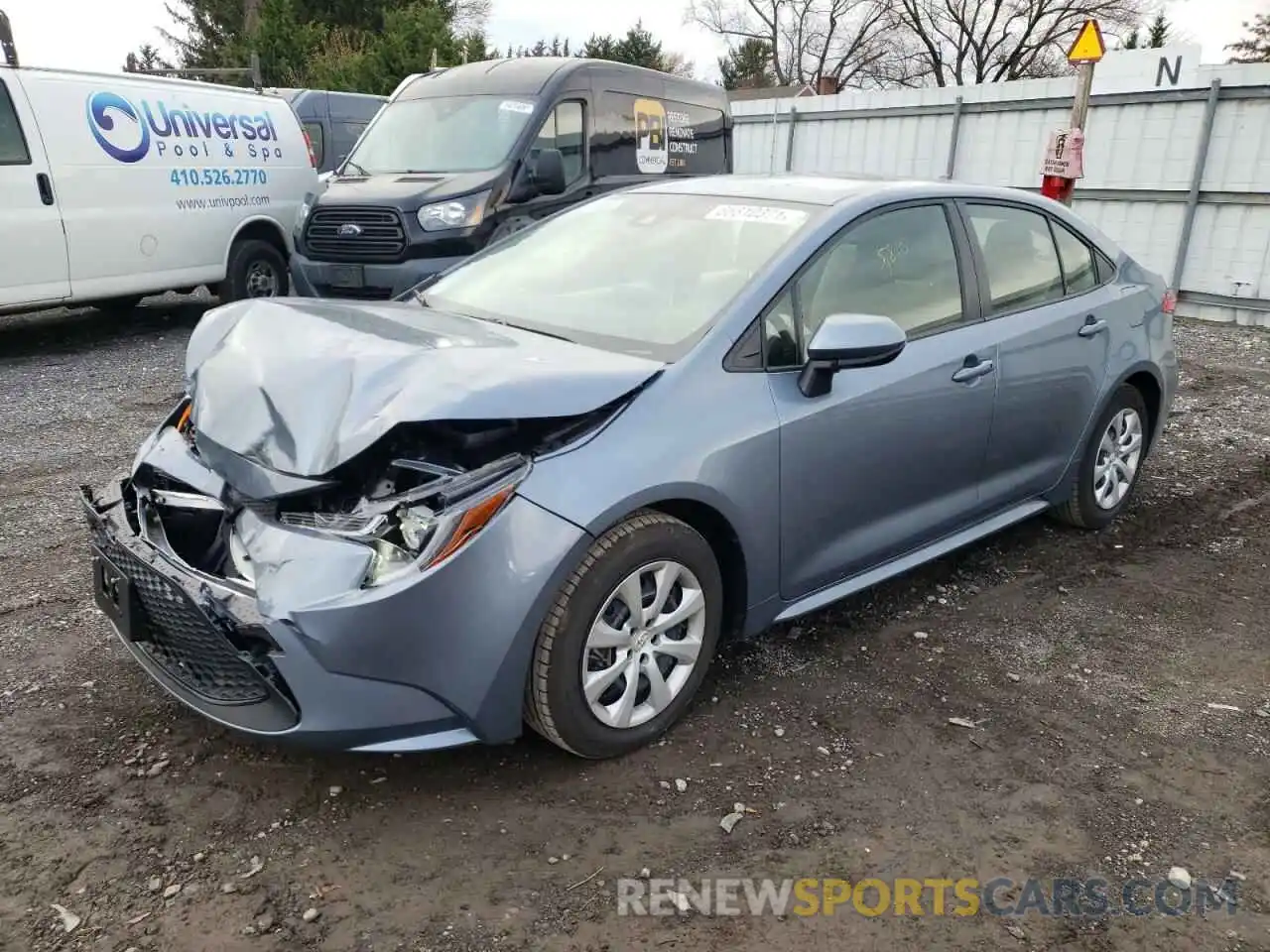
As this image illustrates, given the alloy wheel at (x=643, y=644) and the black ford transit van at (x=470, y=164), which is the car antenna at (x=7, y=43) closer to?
the black ford transit van at (x=470, y=164)

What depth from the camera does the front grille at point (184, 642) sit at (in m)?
2.40

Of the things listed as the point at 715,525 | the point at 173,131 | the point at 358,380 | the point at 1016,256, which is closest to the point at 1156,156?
the point at 1016,256

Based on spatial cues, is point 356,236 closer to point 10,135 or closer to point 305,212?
point 305,212

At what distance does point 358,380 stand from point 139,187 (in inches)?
258

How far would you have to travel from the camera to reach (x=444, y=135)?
809cm

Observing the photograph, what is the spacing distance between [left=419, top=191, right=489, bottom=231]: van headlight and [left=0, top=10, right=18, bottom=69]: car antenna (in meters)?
3.12

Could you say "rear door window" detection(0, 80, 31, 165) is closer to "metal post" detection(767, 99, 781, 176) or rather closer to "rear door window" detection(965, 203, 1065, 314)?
"rear door window" detection(965, 203, 1065, 314)

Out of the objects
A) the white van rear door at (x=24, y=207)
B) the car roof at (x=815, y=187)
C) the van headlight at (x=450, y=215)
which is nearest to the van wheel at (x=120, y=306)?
the white van rear door at (x=24, y=207)

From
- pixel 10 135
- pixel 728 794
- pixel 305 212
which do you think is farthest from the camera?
pixel 305 212

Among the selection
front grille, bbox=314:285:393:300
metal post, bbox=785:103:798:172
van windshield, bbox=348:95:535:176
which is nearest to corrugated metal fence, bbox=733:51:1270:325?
metal post, bbox=785:103:798:172

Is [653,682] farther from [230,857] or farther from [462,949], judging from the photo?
[230,857]

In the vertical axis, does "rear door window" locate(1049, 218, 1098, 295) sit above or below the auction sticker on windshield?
below

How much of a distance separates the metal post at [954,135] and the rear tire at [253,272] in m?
7.92

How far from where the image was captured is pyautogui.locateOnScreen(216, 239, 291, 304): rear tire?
883 centimetres
